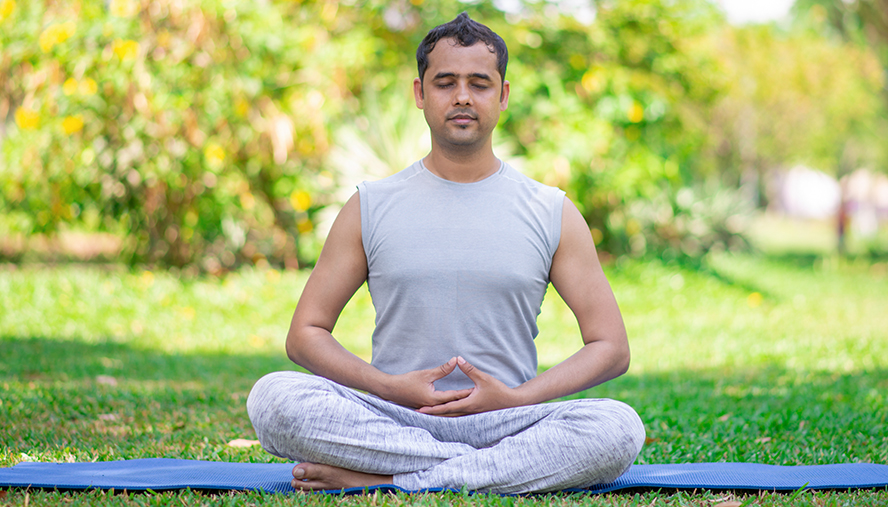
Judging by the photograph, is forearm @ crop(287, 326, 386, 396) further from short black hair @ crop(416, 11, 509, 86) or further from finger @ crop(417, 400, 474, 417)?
short black hair @ crop(416, 11, 509, 86)

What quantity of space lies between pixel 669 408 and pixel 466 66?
2411mm

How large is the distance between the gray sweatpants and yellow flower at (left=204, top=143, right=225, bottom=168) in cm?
536

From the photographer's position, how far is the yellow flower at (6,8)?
24.0ft

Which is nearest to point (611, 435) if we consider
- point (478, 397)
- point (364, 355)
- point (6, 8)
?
point (478, 397)

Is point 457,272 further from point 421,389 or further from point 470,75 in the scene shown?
point 470,75

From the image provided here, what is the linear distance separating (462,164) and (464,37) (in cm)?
44

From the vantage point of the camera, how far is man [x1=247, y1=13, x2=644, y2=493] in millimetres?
2525

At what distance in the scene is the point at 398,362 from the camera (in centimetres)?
273

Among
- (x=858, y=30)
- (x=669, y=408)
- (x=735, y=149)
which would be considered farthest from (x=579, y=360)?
(x=735, y=149)

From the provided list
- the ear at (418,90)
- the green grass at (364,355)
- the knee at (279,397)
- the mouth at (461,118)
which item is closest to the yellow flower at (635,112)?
the green grass at (364,355)

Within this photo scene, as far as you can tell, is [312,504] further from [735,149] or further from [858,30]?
[735,149]

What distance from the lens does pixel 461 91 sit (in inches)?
105

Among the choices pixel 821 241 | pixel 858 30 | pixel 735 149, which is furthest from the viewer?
pixel 735 149

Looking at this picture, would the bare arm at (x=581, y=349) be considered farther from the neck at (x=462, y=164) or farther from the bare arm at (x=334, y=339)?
the neck at (x=462, y=164)
